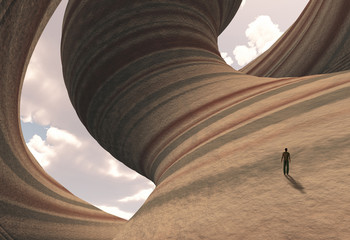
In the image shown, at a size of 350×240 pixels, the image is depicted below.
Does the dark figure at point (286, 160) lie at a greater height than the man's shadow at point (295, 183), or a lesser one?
greater

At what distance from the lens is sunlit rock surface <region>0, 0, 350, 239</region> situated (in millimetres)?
1478

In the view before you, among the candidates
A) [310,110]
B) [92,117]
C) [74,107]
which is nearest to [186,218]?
[310,110]

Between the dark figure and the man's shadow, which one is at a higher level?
the dark figure

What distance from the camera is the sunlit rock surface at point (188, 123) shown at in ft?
4.85

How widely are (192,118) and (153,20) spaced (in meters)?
1.72

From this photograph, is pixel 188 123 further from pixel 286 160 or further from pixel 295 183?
pixel 295 183

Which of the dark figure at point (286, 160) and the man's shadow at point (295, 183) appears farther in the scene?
the dark figure at point (286, 160)

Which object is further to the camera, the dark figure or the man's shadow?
the dark figure

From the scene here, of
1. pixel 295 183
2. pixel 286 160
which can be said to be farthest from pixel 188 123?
pixel 295 183

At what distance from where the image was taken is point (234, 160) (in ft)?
6.63

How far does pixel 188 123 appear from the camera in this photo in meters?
3.43

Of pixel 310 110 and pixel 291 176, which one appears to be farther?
pixel 310 110

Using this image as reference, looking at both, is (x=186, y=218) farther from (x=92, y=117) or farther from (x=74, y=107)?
(x=74, y=107)

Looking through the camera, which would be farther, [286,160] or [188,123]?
[188,123]
